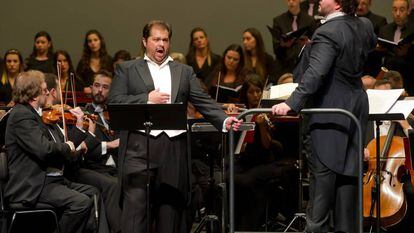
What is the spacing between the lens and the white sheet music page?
5238 millimetres

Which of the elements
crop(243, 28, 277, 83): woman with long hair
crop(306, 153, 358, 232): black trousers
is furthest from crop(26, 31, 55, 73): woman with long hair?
crop(306, 153, 358, 232): black trousers

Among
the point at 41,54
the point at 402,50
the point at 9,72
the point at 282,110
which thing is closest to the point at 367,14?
the point at 402,50

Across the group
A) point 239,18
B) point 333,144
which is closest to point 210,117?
point 333,144

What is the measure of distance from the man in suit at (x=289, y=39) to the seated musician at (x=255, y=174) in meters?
1.37

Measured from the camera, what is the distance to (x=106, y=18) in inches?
422

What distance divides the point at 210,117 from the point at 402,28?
3.70 m

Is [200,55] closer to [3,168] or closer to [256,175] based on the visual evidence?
[256,175]

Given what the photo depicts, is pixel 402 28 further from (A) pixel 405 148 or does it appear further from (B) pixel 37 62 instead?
(B) pixel 37 62

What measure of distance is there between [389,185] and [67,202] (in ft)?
7.91

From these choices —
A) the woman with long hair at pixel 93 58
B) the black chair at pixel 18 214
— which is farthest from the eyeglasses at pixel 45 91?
the woman with long hair at pixel 93 58

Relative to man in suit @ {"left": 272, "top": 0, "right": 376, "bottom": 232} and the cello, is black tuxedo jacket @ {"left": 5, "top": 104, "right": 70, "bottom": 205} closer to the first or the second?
man in suit @ {"left": 272, "top": 0, "right": 376, "bottom": 232}

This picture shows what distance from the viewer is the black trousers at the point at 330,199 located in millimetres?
4683

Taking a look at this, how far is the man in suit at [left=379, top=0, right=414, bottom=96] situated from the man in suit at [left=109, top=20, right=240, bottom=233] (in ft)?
10.8

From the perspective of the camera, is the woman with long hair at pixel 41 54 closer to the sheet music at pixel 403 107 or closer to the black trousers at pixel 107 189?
the black trousers at pixel 107 189
